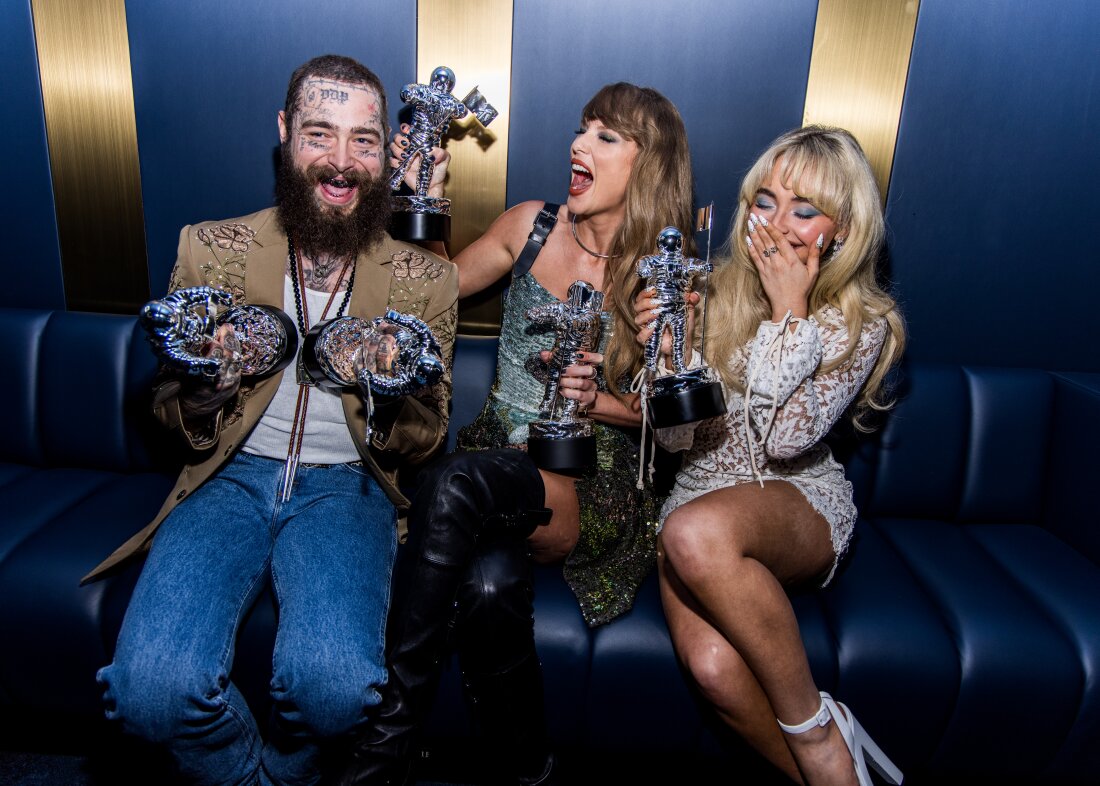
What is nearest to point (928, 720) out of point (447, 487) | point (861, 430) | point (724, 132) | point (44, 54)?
point (861, 430)

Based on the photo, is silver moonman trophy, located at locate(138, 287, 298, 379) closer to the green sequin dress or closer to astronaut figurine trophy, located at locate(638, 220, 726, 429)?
the green sequin dress

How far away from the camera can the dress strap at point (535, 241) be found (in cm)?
201

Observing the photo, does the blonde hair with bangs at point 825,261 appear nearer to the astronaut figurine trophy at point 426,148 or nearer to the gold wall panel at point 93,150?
the astronaut figurine trophy at point 426,148

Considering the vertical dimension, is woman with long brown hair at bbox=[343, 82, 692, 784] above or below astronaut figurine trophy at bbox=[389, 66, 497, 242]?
below

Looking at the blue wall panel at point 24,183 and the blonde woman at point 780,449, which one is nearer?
the blonde woman at point 780,449

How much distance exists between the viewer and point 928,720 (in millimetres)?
1620

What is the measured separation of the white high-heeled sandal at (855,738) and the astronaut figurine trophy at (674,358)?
2.12ft

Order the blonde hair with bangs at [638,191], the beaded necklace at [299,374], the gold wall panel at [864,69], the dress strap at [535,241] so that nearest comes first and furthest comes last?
the beaded necklace at [299,374]
the blonde hair with bangs at [638,191]
the dress strap at [535,241]
the gold wall panel at [864,69]

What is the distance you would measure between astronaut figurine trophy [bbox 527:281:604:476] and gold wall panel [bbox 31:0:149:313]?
62.2 inches

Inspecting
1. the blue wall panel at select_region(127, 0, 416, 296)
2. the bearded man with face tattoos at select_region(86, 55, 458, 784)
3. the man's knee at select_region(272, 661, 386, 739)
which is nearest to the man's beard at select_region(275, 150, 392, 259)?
the bearded man with face tattoos at select_region(86, 55, 458, 784)

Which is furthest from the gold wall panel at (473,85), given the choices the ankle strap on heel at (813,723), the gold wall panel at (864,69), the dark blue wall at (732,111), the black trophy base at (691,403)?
the ankle strap on heel at (813,723)

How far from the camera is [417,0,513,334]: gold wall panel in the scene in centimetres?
219

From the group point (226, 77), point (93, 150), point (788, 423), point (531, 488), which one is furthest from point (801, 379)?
point (93, 150)

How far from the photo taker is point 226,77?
226 centimetres
